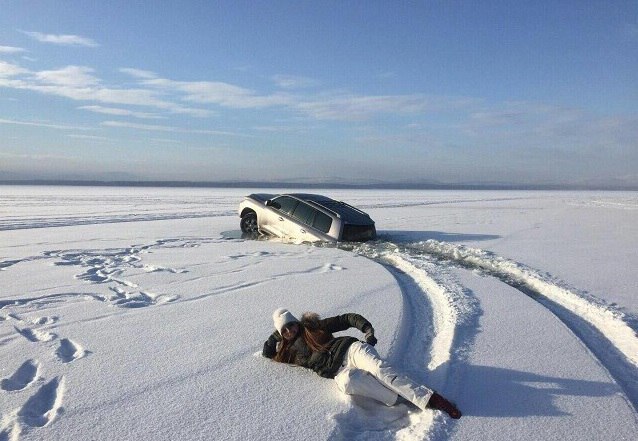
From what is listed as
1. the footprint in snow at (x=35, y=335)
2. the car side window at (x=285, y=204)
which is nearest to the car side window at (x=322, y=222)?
the car side window at (x=285, y=204)

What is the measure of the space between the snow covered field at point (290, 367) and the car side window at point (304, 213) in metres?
1.43

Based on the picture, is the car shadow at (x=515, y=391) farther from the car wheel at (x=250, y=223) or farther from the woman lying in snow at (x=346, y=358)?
the car wheel at (x=250, y=223)

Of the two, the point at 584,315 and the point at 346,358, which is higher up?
the point at 346,358

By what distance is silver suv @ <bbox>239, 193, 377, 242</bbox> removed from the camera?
1133 centimetres

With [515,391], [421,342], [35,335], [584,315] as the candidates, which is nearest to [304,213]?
[584,315]

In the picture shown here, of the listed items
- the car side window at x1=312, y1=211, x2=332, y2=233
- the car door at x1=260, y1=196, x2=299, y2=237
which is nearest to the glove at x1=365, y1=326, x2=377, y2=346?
the car side window at x1=312, y1=211, x2=332, y2=233

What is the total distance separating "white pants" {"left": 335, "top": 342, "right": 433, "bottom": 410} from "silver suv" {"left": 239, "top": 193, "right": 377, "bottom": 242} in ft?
24.5

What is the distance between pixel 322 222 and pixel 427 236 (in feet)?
11.1

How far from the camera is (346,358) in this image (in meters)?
3.89

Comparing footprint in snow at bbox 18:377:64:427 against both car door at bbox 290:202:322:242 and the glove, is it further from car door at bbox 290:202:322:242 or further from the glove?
car door at bbox 290:202:322:242

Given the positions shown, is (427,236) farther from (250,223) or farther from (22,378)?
(22,378)

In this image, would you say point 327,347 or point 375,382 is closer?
point 375,382

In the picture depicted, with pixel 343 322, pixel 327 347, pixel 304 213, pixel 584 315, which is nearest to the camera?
pixel 327 347

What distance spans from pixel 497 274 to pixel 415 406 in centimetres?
551
